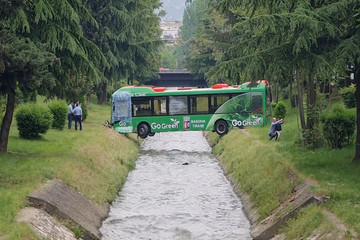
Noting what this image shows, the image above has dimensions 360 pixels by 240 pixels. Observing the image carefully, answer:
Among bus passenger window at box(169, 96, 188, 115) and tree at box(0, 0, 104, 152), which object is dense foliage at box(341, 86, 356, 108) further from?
tree at box(0, 0, 104, 152)

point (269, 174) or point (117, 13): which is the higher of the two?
point (117, 13)

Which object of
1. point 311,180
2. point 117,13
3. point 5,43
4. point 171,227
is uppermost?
point 117,13

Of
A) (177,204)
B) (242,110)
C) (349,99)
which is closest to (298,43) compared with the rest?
(177,204)

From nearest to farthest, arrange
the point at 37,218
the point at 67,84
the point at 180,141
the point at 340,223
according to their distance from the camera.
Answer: the point at 340,223, the point at 37,218, the point at 67,84, the point at 180,141

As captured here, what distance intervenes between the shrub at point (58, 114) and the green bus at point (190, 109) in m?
6.25

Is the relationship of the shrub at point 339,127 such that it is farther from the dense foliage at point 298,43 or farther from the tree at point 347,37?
A: the tree at point 347,37

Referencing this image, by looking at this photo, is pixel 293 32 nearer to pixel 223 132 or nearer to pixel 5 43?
pixel 5 43

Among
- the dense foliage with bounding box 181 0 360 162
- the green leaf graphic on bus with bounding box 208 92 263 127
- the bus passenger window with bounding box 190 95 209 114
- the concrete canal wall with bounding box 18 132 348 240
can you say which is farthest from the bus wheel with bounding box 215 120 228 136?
the concrete canal wall with bounding box 18 132 348 240

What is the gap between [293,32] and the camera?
2056 centimetres

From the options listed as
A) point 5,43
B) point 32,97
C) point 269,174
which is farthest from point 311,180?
point 32,97

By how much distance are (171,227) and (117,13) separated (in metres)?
39.0

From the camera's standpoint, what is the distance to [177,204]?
79.2ft

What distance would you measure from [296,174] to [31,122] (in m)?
13.5

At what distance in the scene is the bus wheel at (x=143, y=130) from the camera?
137ft
